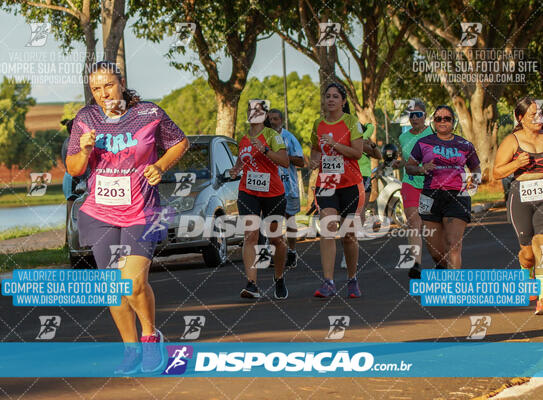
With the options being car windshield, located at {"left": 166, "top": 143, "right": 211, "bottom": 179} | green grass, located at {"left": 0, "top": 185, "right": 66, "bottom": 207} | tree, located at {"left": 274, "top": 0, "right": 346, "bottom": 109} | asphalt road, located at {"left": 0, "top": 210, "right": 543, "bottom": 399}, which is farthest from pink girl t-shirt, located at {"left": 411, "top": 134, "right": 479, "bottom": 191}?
green grass, located at {"left": 0, "top": 185, "right": 66, "bottom": 207}

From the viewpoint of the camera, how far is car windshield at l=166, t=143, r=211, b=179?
15094mm

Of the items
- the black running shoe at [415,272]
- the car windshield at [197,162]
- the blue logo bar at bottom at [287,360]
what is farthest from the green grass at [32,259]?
the blue logo bar at bottom at [287,360]

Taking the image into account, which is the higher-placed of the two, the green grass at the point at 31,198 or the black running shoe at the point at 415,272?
the black running shoe at the point at 415,272

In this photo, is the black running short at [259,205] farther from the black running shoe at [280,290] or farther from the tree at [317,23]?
the tree at [317,23]

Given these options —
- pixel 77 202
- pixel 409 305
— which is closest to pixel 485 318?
pixel 409 305

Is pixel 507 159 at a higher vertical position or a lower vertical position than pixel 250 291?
higher

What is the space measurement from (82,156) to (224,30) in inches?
798

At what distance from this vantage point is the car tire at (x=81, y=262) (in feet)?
47.9

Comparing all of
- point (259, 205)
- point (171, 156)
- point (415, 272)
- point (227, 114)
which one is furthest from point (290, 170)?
point (227, 114)

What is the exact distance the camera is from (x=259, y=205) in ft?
36.0

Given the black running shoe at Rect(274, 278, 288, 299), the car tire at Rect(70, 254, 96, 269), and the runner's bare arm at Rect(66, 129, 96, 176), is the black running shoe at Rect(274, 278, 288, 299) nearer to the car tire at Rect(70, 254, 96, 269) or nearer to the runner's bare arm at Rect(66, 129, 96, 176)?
the car tire at Rect(70, 254, 96, 269)

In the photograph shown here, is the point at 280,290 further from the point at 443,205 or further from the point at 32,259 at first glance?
the point at 32,259

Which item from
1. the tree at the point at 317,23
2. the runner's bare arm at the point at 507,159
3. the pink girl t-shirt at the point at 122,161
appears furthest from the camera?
the tree at the point at 317,23

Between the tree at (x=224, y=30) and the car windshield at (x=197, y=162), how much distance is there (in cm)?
1020
